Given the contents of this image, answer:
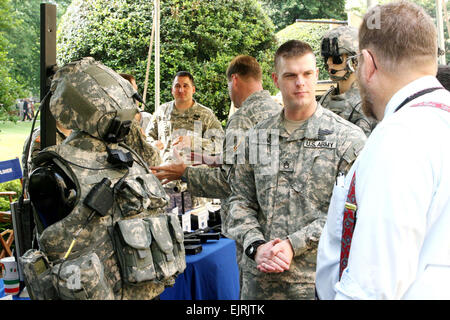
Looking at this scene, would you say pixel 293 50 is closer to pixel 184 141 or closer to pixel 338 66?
pixel 338 66

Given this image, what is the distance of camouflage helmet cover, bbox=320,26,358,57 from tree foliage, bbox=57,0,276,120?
5505 millimetres

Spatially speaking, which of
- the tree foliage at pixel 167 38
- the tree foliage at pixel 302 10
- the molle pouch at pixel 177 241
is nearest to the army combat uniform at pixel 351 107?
the molle pouch at pixel 177 241

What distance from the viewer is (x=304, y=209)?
8.05 feet

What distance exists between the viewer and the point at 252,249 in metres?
2.42

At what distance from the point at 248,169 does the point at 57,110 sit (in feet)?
3.44

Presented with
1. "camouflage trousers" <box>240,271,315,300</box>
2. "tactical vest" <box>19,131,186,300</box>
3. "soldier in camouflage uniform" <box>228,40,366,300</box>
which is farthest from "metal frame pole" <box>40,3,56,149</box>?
"camouflage trousers" <box>240,271,315,300</box>

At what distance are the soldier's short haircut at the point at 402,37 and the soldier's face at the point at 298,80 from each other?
1.31 metres

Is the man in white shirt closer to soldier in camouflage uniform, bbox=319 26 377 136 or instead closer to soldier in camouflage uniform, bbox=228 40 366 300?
soldier in camouflage uniform, bbox=228 40 366 300

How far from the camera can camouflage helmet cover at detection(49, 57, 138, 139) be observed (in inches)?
88.4

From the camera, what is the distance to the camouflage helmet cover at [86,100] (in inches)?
88.4

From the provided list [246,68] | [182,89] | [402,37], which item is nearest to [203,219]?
[246,68]

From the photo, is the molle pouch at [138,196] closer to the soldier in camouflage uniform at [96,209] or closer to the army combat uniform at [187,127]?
the soldier in camouflage uniform at [96,209]
